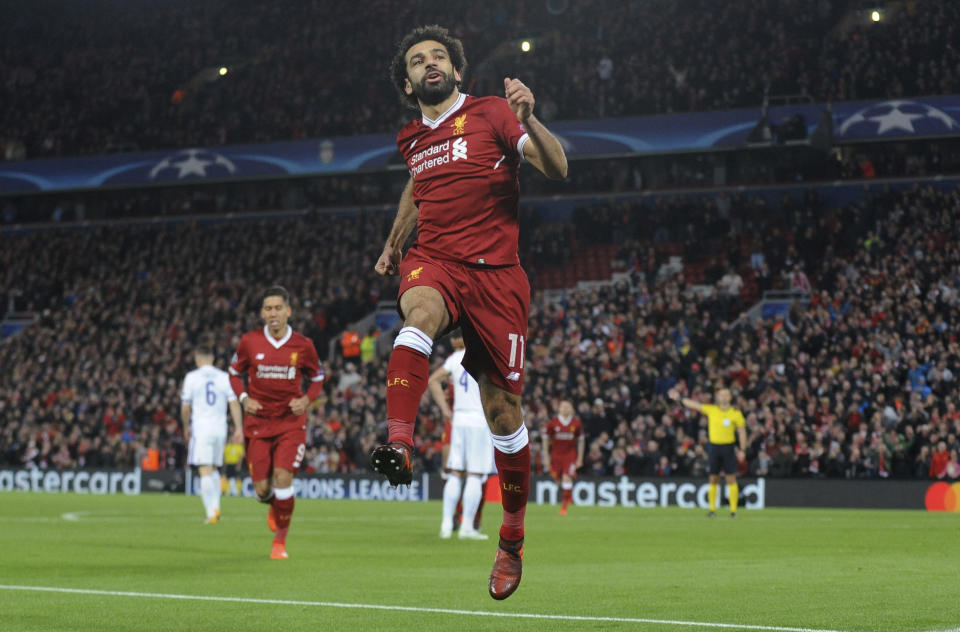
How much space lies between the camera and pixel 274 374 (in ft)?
43.3

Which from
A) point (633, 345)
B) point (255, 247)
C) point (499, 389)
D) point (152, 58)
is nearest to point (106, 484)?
point (255, 247)

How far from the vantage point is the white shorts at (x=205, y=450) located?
67.1ft

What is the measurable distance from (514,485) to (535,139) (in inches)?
73.8

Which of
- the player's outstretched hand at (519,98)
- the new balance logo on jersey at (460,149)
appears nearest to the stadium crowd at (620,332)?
the new balance logo on jersey at (460,149)

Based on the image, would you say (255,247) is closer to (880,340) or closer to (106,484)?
(106,484)

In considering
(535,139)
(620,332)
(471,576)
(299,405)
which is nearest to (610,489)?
(620,332)

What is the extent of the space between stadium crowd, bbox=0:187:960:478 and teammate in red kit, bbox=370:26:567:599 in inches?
787

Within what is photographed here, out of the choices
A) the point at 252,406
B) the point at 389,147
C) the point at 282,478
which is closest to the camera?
the point at 282,478

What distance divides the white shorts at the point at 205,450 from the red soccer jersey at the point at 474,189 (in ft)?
47.3

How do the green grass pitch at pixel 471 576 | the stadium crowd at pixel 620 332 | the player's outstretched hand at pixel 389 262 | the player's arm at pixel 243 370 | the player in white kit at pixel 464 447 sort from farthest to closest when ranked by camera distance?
the stadium crowd at pixel 620 332
the player in white kit at pixel 464 447
the player's arm at pixel 243 370
the green grass pitch at pixel 471 576
the player's outstretched hand at pixel 389 262

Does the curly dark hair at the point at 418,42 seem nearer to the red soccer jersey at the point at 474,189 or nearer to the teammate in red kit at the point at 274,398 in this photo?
the red soccer jersey at the point at 474,189

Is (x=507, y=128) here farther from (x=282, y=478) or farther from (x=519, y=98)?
(x=282, y=478)

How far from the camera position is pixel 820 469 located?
26.5 metres

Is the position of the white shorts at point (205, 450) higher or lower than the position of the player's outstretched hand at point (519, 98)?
lower
